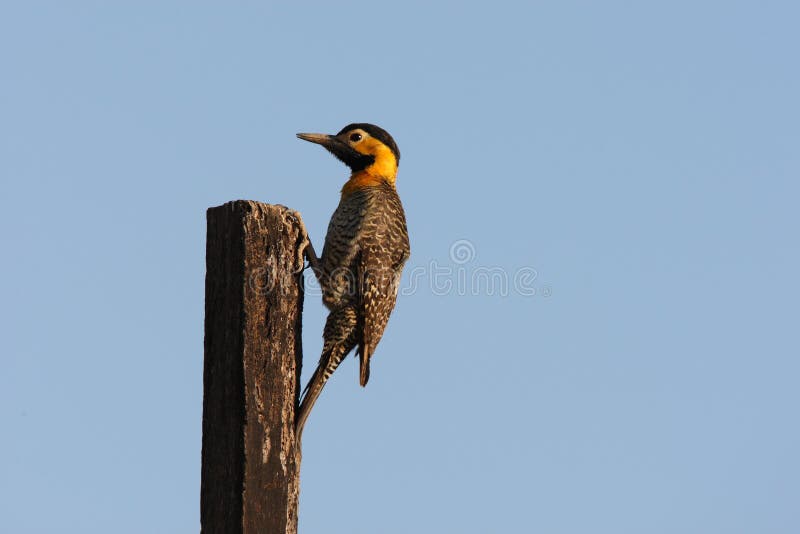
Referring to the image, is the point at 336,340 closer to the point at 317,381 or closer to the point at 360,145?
the point at 317,381

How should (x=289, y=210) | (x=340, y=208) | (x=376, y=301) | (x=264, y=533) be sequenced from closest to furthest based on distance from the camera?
(x=264, y=533) → (x=289, y=210) → (x=376, y=301) → (x=340, y=208)


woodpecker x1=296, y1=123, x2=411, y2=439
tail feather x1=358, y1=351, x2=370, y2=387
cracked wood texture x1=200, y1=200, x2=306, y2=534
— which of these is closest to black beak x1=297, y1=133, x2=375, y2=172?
woodpecker x1=296, y1=123, x2=411, y2=439

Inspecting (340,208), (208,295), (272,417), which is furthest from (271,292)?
(340,208)

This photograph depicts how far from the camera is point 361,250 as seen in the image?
772 cm

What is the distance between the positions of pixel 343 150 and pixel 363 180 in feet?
1.10

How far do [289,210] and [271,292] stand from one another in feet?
2.22

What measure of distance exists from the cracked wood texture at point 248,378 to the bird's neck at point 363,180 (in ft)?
9.42

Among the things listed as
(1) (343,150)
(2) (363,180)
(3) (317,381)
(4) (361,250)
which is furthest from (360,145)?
(3) (317,381)

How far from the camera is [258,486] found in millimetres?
5156

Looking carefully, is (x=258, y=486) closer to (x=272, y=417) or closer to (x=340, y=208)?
(x=272, y=417)

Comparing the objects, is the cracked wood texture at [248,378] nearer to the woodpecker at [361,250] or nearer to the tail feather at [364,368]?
the woodpecker at [361,250]

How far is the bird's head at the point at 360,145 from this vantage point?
8508mm

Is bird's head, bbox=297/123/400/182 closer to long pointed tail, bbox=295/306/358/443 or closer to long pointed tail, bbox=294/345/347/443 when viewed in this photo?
long pointed tail, bbox=295/306/358/443

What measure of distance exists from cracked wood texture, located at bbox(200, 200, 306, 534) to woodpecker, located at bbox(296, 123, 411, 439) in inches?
49.4
